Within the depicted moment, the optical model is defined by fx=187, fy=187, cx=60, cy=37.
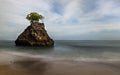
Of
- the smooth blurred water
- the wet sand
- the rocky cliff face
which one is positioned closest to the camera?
the wet sand

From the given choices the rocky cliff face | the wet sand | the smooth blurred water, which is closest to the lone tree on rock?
the rocky cliff face

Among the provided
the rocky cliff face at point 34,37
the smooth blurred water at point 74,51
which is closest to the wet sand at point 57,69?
the smooth blurred water at point 74,51

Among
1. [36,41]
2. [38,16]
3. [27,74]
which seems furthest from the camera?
[38,16]

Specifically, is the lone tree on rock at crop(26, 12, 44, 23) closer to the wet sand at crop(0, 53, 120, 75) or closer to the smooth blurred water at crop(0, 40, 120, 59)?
the smooth blurred water at crop(0, 40, 120, 59)

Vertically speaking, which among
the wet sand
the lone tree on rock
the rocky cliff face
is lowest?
the wet sand

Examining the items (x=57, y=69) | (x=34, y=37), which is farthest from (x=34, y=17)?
(x=57, y=69)

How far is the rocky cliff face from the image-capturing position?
62875 mm

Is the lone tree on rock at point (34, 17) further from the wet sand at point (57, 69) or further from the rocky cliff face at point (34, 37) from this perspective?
the wet sand at point (57, 69)

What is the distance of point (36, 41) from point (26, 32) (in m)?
5.21

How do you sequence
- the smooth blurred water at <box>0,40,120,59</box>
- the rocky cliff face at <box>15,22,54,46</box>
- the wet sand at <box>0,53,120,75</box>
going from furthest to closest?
1. the rocky cliff face at <box>15,22,54,46</box>
2. the smooth blurred water at <box>0,40,120,59</box>
3. the wet sand at <box>0,53,120,75</box>

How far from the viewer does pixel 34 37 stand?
6281 cm

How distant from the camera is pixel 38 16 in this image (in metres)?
70.6

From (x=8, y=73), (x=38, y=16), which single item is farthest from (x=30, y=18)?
(x=8, y=73)

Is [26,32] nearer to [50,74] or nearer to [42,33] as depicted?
[42,33]
